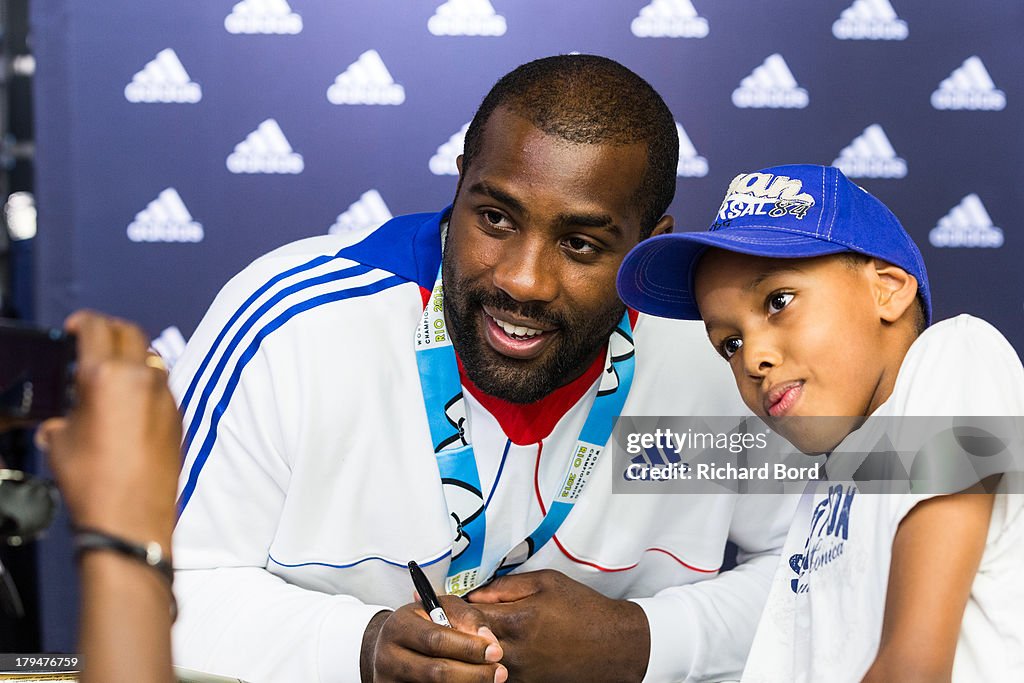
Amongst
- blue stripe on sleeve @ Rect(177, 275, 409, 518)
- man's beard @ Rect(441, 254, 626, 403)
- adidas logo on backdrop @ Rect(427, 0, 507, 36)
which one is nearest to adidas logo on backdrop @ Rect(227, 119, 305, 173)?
adidas logo on backdrop @ Rect(427, 0, 507, 36)

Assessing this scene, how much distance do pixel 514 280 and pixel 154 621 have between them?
111 cm

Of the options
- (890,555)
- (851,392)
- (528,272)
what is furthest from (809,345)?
(528,272)

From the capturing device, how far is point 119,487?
0.82 m

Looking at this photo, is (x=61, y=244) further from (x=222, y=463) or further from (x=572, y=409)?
(x=572, y=409)

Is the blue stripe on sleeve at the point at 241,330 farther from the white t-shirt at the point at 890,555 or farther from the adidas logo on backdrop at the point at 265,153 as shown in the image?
the white t-shirt at the point at 890,555

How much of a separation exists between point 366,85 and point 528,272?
1.21m

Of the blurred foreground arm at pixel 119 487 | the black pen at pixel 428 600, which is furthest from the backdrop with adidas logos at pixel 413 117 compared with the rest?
the blurred foreground arm at pixel 119 487

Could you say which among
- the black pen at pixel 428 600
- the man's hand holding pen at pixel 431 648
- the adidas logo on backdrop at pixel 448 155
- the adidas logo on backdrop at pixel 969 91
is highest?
the adidas logo on backdrop at pixel 969 91

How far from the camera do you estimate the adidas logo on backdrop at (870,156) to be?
9.38 feet

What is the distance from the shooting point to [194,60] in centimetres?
282

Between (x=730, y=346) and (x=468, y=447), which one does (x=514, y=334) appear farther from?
(x=730, y=346)

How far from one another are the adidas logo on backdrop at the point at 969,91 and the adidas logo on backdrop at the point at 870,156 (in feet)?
0.53

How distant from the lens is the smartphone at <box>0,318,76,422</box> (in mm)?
806

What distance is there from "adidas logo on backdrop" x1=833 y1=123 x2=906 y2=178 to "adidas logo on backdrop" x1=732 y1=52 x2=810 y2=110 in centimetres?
17
